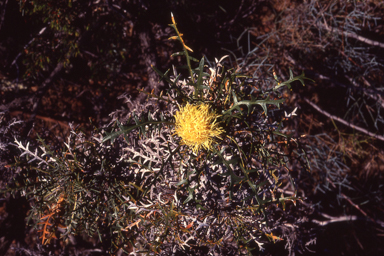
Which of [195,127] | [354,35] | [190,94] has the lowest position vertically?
[195,127]

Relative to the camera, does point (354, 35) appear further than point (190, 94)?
Yes

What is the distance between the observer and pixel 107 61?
222 cm

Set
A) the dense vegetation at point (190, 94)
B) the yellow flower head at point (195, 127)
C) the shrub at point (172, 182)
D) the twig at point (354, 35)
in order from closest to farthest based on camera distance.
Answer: the yellow flower head at point (195, 127)
the shrub at point (172, 182)
the dense vegetation at point (190, 94)
the twig at point (354, 35)

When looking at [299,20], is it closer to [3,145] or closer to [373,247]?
[373,247]

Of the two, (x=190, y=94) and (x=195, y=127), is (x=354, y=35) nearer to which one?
(x=190, y=94)

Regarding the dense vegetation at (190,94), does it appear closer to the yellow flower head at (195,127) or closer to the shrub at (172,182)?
the shrub at (172,182)

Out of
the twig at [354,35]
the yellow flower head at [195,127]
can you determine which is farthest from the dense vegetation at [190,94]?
the yellow flower head at [195,127]

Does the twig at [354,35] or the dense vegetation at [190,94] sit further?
the twig at [354,35]

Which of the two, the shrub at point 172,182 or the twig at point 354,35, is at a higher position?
the twig at point 354,35

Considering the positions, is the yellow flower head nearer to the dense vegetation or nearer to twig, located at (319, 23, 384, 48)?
the dense vegetation

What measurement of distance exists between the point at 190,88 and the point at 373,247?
2.63 meters

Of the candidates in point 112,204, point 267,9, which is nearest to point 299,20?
point 267,9

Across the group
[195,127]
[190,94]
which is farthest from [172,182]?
[190,94]

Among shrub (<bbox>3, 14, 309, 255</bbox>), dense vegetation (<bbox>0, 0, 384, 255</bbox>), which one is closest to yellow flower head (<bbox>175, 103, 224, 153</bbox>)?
shrub (<bbox>3, 14, 309, 255</bbox>)
